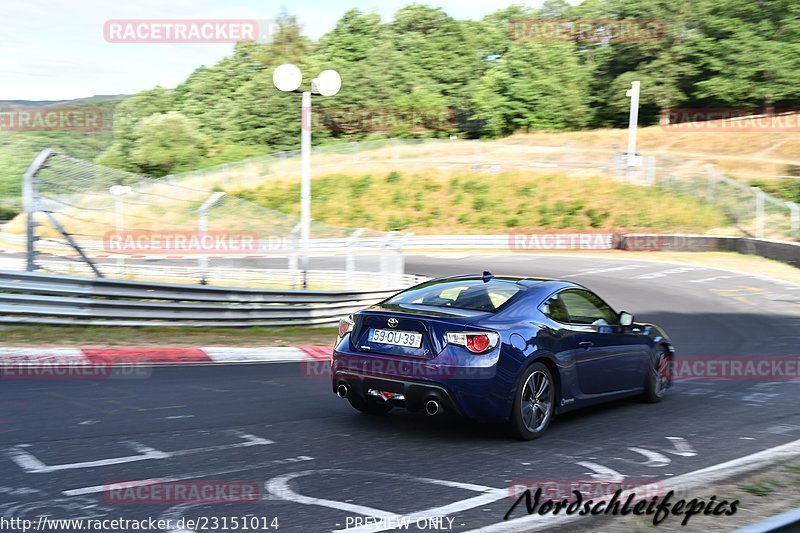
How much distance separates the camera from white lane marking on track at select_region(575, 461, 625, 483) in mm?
5832

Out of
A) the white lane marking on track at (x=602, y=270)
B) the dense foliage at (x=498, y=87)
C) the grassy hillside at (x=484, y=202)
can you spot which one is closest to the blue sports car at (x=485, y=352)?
the white lane marking on track at (x=602, y=270)

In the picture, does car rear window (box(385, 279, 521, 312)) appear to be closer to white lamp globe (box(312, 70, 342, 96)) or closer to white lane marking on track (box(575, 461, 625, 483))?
white lane marking on track (box(575, 461, 625, 483))

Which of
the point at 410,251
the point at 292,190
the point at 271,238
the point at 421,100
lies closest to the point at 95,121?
the point at 421,100

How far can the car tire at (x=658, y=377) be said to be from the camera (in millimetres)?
8930

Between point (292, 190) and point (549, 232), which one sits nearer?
point (549, 232)

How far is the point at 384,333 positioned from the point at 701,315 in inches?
516

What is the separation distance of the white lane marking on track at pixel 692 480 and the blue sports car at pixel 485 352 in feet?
4.77

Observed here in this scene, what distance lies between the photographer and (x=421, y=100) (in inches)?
3211

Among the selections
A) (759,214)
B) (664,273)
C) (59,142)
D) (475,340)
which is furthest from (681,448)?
(59,142)

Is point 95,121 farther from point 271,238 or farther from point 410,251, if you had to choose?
point 271,238

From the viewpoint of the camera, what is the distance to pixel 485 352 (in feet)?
21.9

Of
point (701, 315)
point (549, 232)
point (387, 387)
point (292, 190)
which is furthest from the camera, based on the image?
point (292, 190)

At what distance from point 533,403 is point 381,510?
8.08ft

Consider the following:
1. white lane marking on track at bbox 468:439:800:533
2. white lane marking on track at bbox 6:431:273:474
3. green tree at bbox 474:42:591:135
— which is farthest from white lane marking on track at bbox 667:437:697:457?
green tree at bbox 474:42:591:135
